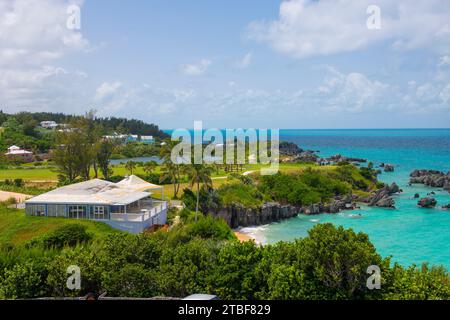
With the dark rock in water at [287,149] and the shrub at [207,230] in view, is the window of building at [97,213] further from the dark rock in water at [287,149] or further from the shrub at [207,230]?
the dark rock in water at [287,149]

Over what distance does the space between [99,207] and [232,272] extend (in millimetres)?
17892

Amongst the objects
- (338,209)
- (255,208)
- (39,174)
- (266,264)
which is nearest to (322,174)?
(338,209)

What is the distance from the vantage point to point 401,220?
5534 centimetres

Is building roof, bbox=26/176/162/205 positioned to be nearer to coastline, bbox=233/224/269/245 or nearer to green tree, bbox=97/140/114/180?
coastline, bbox=233/224/269/245

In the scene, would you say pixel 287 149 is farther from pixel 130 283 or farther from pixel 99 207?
pixel 130 283

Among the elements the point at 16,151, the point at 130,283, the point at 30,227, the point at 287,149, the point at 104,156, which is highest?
the point at 104,156

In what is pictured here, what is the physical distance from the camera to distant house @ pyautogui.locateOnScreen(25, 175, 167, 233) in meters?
33.5

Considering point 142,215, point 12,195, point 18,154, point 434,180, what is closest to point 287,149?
point 434,180

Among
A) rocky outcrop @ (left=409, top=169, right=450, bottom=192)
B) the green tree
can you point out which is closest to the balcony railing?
the green tree

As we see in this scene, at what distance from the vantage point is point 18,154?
93.6 m

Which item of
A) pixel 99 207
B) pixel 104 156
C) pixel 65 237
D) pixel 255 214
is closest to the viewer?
pixel 65 237

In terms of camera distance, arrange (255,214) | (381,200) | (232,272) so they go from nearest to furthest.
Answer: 1. (232,272)
2. (255,214)
3. (381,200)
